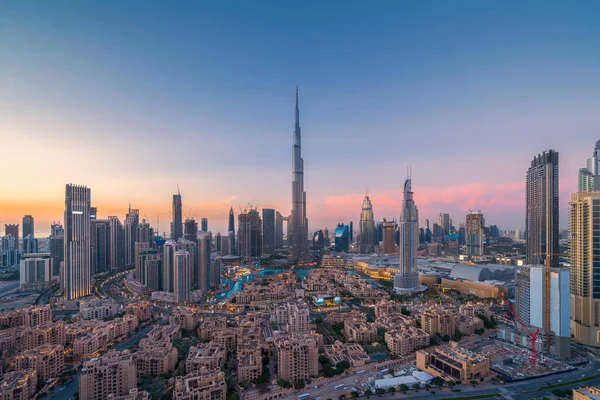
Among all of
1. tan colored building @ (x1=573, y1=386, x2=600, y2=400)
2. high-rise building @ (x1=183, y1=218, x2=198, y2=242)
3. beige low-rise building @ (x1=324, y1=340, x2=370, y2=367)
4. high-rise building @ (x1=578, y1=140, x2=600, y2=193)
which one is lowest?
beige low-rise building @ (x1=324, y1=340, x2=370, y2=367)

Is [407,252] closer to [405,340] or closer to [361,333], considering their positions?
[361,333]

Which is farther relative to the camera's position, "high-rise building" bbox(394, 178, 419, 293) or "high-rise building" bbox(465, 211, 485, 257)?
"high-rise building" bbox(465, 211, 485, 257)

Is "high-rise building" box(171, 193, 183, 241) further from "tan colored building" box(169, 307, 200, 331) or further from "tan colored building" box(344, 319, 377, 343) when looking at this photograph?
"tan colored building" box(344, 319, 377, 343)

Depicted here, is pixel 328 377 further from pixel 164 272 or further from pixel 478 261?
pixel 478 261

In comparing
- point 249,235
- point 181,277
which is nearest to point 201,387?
point 181,277

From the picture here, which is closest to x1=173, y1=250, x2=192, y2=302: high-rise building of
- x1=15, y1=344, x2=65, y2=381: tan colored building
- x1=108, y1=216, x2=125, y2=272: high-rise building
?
x1=15, y1=344, x2=65, y2=381: tan colored building
